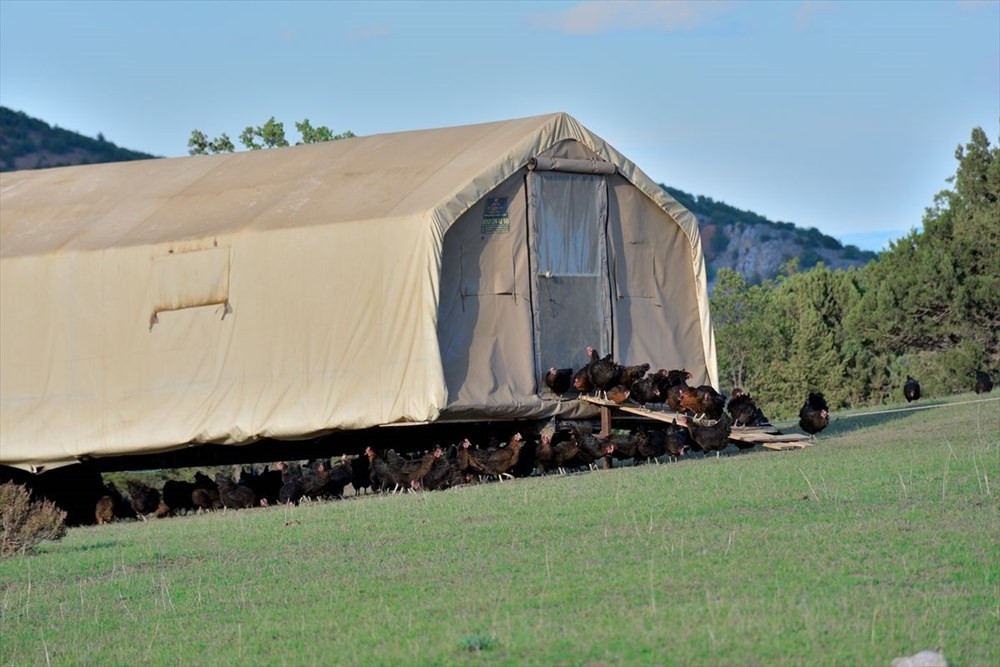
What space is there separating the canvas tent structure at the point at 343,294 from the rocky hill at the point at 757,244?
128503 mm

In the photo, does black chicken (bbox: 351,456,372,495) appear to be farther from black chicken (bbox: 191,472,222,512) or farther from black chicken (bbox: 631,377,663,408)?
black chicken (bbox: 631,377,663,408)

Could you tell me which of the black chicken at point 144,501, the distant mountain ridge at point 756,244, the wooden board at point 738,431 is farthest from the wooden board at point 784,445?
the distant mountain ridge at point 756,244

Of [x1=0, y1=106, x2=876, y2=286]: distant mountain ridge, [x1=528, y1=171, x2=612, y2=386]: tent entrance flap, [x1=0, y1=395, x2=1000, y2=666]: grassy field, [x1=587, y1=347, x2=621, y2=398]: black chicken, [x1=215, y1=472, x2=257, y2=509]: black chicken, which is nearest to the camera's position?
[x1=0, y1=395, x2=1000, y2=666]: grassy field

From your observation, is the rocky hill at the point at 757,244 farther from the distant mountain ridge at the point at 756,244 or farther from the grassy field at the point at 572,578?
the grassy field at the point at 572,578

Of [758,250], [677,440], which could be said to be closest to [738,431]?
[677,440]

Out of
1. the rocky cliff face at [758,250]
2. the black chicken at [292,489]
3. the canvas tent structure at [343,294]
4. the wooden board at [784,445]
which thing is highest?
the rocky cliff face at [758,250]

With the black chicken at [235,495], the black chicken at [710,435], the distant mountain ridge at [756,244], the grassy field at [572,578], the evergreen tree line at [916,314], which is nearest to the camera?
the grassy field at [572,578]

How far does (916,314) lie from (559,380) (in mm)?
24087

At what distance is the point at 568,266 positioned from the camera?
18578 millimetres

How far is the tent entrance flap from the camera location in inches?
714

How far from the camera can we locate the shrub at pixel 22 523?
13.2 m

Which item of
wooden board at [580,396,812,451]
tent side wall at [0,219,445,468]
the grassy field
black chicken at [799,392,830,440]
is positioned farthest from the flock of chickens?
the grassy field

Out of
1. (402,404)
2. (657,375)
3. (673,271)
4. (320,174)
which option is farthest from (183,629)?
(673,271)

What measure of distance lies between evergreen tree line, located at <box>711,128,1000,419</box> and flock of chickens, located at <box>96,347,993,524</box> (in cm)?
2197
